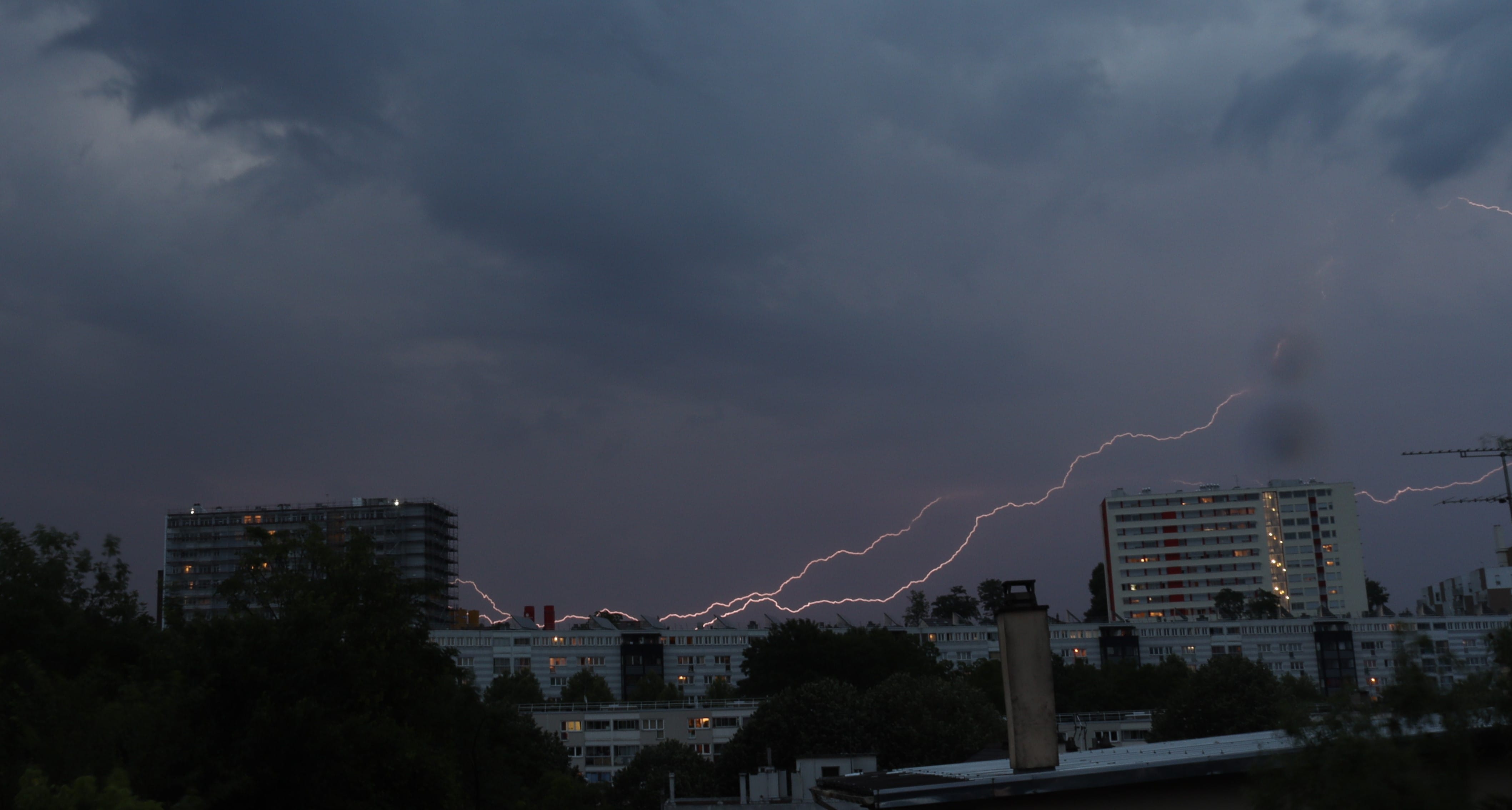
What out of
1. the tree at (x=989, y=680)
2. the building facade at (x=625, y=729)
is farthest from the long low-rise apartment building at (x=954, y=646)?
the building facade at (x=625, y=729)

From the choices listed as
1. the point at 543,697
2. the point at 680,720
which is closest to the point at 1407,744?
the point at 680,720

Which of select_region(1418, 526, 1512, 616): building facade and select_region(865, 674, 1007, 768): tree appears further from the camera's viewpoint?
select_region(1418, 526, 1512, 616): building facade

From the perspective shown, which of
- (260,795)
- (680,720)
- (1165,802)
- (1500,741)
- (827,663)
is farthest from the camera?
(827,663)

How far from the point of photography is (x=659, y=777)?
71812mm

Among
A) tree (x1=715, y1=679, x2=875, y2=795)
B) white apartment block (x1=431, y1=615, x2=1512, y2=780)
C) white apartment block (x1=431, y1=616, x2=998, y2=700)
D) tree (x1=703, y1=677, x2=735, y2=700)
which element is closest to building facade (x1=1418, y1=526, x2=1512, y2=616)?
white apartment block (x1=431, y1=615, x2=1512, y2=780)

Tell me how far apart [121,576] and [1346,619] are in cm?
15128

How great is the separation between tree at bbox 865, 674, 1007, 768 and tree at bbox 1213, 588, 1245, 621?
115 m

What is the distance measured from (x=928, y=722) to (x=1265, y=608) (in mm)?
120209

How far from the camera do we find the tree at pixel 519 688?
357ft

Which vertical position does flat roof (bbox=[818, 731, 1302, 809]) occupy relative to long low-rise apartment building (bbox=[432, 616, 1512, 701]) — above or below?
above

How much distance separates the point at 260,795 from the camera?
22.4m

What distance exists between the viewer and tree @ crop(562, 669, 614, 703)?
12262cm

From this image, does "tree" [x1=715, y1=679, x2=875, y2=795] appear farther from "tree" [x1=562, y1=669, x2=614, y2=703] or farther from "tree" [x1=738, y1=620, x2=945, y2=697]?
"tree" [x1=562, y1=669, x2=614, y2=703]

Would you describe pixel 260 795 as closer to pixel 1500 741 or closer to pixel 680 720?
pixel 1500 741
